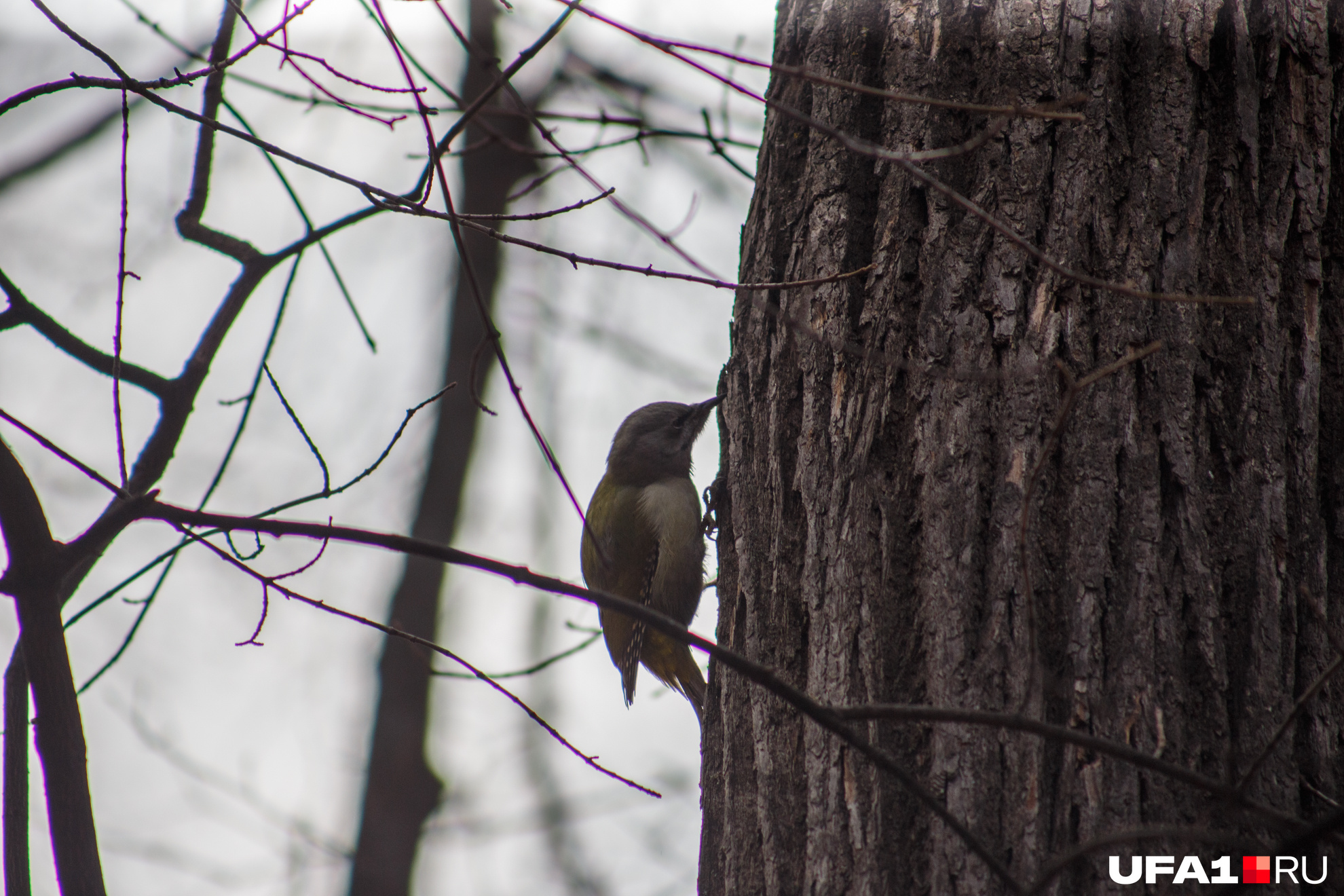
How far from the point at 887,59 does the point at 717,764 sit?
1823 millimetres

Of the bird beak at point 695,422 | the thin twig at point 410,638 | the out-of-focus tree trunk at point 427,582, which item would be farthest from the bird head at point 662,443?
the thin twig at point 410,638

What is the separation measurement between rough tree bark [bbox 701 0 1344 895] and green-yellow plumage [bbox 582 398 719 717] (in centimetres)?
258

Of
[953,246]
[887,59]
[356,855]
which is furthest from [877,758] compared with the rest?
[356,855]

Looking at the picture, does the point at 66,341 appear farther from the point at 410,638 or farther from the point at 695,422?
the point at 695,422

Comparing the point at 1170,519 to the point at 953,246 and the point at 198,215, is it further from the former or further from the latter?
the point at 198,215

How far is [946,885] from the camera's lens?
1801mm

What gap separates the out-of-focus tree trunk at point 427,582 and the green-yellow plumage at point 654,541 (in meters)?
1.63

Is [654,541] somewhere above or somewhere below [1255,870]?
above

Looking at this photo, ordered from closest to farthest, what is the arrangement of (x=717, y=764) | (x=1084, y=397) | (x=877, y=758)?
(x=877, y=758), (x=1084, y=397), (x=717, y=764)

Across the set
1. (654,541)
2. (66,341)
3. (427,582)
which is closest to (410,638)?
(66,341)

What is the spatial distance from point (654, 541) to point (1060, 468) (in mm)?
3394

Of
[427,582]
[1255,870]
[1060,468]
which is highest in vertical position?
[427,582]

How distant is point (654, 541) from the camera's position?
5.20 meters

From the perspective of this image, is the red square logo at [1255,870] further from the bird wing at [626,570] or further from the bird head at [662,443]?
the bird head at [662,443]
